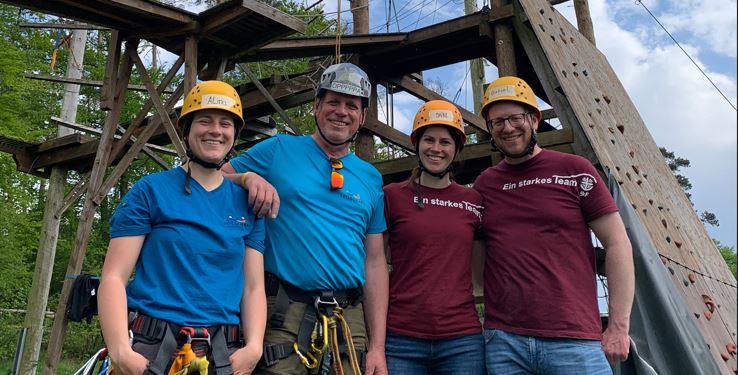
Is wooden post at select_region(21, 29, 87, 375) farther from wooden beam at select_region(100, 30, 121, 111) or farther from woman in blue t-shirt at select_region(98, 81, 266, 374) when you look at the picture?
woman in blue t-shirt at select_region(98, 81, 266, 374)

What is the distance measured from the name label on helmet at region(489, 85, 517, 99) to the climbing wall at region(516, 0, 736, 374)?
212 centimetres

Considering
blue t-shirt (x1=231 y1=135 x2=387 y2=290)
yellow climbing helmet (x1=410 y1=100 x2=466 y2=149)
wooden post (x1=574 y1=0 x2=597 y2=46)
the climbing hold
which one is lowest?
the climbing hold

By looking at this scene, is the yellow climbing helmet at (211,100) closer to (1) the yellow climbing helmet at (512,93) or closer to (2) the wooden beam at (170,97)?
(1) the yellow climbing helmet at (512,93)

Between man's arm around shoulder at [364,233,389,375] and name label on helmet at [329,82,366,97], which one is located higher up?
name label on helmet at [329,82,366,97]

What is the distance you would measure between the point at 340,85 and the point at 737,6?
2497 mm

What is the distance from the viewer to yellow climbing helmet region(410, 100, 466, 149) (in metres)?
3.35

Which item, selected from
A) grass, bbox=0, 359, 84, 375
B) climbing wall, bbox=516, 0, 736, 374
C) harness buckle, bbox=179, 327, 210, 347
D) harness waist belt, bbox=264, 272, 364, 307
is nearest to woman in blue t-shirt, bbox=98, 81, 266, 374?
harness buckle, bbox=179, 327, 210, 347

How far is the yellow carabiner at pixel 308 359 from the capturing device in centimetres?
276

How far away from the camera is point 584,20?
1121 cm

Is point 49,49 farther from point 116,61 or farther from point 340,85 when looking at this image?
point 340,85

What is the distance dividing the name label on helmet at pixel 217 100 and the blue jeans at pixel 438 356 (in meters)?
1.38

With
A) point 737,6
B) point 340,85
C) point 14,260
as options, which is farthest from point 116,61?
point 14,260

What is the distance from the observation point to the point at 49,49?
72.1 ft

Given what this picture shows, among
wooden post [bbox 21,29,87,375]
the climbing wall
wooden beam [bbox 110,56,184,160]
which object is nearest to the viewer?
the climbing wall
